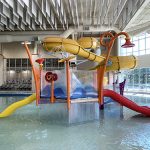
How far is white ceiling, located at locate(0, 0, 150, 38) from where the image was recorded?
1253 cm

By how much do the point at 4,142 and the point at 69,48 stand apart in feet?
12.9

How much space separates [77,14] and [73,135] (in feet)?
34.3

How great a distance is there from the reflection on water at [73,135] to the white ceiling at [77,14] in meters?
5.70

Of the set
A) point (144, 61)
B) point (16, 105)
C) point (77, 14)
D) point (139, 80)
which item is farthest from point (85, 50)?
point (139, 80)

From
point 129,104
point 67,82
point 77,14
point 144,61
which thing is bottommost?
point 129,104

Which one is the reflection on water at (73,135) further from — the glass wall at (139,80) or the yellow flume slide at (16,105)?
the glass wall at (139,80)

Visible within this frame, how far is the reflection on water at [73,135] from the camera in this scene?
4.59 metres

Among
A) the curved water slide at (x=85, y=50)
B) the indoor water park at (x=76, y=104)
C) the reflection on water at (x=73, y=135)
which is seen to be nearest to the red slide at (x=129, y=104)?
the indoor water park at (x=76, y=104)

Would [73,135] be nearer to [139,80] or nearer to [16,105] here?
[16,105]

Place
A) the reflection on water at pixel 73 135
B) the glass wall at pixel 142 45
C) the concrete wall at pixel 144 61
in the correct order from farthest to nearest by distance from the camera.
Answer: the glass wall at pixel 142 45, the concrete wall at pixel 144 61, the reflection on water at pixel 73 135

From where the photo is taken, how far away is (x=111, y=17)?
16.2 meters

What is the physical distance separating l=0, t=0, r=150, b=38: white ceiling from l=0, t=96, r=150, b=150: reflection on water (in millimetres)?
5704

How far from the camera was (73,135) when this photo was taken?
18.2 feet

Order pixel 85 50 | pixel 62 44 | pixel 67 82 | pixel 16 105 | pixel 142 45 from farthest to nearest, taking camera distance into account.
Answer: pixel 142 45, pixel 85 50, pixel 16 105, pixel 62 44, pixel 67 82
